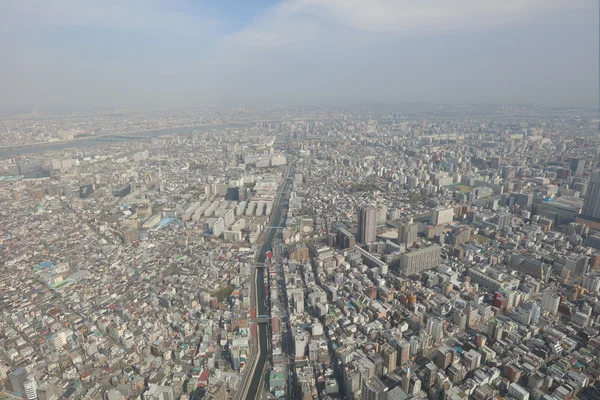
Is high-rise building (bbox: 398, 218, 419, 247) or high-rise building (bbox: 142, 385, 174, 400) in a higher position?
high-rise building (bbox: 398, 218, 419, 247)

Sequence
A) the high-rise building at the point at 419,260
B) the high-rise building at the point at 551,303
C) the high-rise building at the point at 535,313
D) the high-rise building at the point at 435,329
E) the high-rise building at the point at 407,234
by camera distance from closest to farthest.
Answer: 1. the high-rise building at the point at 435,329
2. the high-rise building at the point at 535,313
3. the high-rise building at the point at 551,303
4. the high-rise building at the point at 419,260
5. the high-rise building at the point at 407,234

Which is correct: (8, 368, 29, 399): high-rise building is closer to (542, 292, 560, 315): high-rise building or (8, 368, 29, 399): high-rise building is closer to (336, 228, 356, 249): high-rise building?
(336, 228, 356, 249): high-rise building

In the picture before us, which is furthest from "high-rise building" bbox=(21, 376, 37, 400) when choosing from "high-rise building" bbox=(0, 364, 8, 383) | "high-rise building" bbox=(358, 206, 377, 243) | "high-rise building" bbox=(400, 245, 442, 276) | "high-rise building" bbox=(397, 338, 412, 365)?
"high-rise building" bbox=(358, 206, 377, 243)

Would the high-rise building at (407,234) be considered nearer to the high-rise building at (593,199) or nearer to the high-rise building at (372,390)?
the high-rise building at (372,390)

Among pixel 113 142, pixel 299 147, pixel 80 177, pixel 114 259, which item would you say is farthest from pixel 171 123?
pixel 114 259

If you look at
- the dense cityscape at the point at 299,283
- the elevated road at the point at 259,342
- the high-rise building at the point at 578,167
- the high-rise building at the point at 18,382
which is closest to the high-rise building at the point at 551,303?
the dense cityscape at the point at 299,283

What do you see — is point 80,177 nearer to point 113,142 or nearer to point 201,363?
point 113,142
